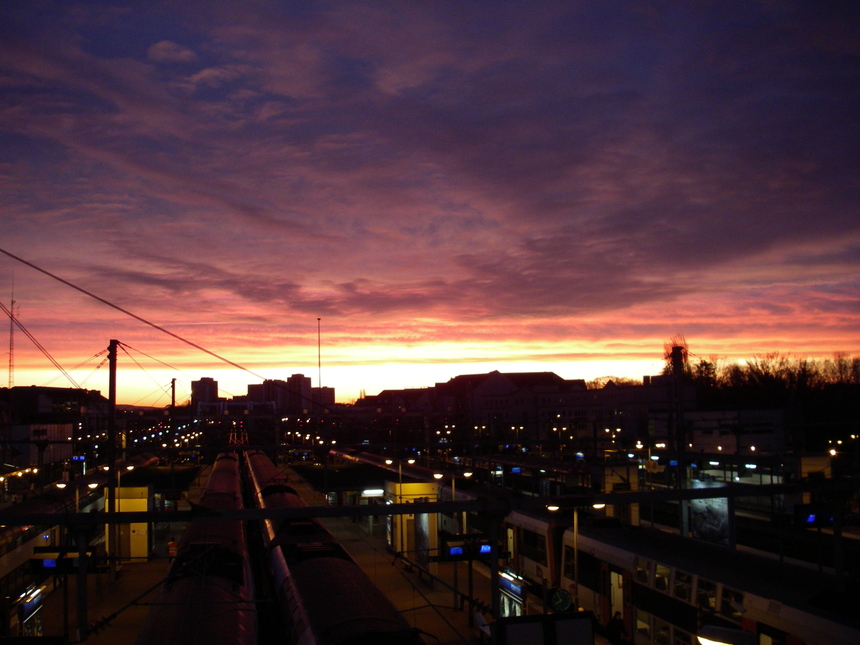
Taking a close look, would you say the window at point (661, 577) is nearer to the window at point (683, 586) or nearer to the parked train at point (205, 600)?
the window at point (683, 586)

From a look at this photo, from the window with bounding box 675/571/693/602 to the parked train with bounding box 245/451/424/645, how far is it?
584cm

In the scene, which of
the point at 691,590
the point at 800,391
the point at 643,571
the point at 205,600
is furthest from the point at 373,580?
the point at 800,391

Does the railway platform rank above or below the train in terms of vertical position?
below

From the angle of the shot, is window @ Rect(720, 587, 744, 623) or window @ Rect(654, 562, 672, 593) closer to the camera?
window @ Rect(720, 587, 744, 623)

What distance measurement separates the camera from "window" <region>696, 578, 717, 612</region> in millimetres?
11945

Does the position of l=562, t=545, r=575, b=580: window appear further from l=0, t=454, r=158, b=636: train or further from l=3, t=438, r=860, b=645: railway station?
l=0, t=454, r=158, b=636: train

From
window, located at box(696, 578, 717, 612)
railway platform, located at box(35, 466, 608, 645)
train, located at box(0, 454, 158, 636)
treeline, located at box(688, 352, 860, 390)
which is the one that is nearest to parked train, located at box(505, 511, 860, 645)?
window, located at box(696, 578, 717, 612)

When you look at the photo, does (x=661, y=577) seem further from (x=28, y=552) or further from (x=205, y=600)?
(x=28, y=552)

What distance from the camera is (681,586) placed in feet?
42.1

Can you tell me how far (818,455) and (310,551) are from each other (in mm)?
26672

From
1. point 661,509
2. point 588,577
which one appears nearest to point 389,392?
point 661,509

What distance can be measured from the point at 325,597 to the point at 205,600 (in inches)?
73.9

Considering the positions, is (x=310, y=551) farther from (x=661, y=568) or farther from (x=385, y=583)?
(x=385, y=583)

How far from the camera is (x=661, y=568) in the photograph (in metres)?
13.5
